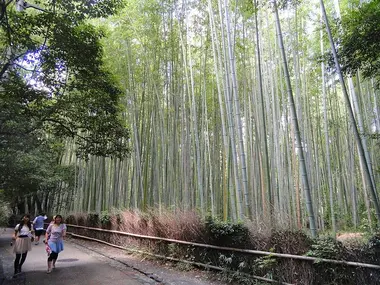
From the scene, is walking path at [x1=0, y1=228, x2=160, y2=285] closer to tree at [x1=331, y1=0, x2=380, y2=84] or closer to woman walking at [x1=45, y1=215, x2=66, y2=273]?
woman walking at [x1=45, y1=215, x2=66, y2=273]

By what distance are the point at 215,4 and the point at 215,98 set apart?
2.91 meters

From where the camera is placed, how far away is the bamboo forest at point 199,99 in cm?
428

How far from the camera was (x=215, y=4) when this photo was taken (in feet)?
22.7

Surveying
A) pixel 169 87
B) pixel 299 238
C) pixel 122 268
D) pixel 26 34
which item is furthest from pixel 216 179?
pixel 26 34

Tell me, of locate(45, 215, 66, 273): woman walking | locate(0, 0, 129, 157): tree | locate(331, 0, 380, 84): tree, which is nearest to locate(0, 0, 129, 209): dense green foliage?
locate(0, 0, 129, 157): tree

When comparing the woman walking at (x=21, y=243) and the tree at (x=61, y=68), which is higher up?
the tree at (x=61, y=68)

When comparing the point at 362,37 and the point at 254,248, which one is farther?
the point at 254,248

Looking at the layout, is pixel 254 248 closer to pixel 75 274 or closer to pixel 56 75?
pixel 75 274

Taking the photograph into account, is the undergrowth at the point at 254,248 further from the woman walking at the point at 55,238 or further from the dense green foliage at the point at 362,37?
the dense green foliage at the point at 362,37

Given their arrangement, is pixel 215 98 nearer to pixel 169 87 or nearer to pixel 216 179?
pixel 169 87

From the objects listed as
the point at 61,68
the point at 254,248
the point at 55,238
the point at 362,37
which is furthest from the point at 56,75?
the point at 362,37

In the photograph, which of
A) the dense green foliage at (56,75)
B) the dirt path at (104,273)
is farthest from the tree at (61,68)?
the dirt path at (104,273)

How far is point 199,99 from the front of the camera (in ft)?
30.1

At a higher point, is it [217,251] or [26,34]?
[26,34]
